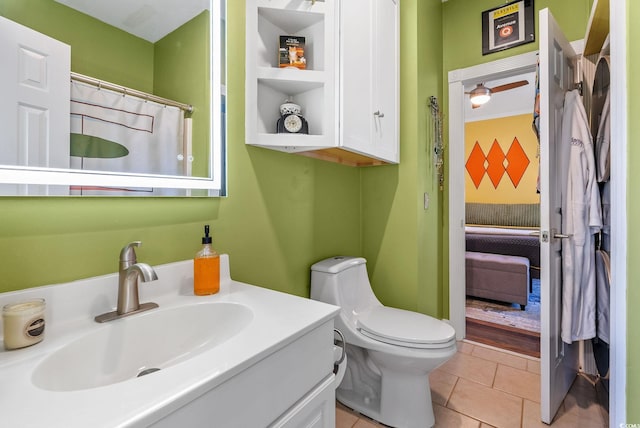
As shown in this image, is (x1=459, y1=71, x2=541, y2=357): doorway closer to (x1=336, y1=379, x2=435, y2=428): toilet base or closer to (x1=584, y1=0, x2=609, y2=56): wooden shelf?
(x1=584, y1=0, x2=609, y2=56): wooden shelf

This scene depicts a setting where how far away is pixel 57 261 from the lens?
2.54 feet

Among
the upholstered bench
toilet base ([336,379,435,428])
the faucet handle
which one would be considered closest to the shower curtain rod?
the faucet handle

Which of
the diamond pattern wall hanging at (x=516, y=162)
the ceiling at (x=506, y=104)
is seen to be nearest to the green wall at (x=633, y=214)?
the ceiling at (x=506, y=104)

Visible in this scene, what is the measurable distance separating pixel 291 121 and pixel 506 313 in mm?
2750

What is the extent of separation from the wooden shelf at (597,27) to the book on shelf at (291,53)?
1.34 m

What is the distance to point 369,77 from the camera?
1.47 m

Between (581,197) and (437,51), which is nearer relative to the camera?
(581,197)

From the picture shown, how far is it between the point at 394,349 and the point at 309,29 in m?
1.46

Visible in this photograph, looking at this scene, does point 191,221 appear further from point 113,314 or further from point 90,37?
point 90,37

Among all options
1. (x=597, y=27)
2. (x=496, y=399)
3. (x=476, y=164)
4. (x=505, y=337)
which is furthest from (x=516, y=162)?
(x=496, y=399)

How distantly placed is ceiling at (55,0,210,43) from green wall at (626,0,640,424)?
151cm

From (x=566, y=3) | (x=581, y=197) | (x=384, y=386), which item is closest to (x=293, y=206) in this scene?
(x=384, y=386)

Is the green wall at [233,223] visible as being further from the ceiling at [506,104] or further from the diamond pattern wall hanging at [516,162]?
the diamond pattern wall hanging at [516,162]

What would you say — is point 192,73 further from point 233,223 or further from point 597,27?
point 597,27
